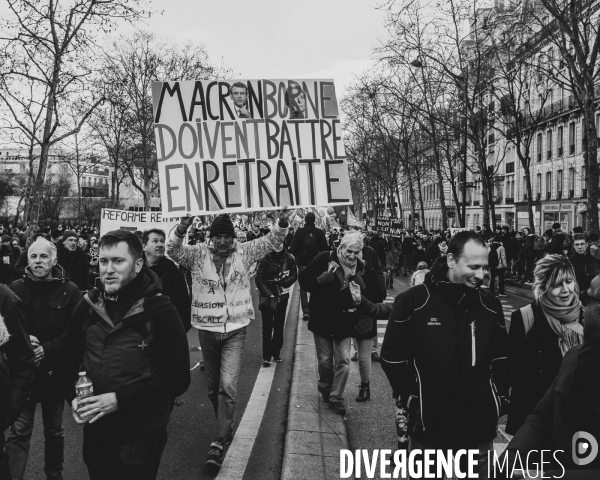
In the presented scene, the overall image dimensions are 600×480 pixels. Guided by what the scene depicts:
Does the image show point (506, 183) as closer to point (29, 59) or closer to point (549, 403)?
point (29, 59)

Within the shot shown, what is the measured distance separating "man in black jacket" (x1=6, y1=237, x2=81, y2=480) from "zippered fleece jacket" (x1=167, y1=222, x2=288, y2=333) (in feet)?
3.01

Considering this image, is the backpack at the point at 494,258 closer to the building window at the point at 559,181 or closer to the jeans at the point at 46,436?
the jeans at the point at 46,436

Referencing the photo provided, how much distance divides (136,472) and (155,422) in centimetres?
24

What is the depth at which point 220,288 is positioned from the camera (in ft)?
16.2

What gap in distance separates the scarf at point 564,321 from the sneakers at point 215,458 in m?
2.52

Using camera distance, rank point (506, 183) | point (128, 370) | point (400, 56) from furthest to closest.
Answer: point (506, 183) < point (400, 56) < point (128, 370)

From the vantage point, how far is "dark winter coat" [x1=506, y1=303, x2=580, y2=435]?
3.30 m

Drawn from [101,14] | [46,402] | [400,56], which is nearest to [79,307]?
[46,402]

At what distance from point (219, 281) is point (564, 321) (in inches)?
104

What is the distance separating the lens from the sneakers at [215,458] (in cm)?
439

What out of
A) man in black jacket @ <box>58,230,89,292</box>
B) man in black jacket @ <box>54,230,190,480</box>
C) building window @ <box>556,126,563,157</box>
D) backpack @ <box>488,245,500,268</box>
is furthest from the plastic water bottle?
building window @ <box>556,126,563,157</box>

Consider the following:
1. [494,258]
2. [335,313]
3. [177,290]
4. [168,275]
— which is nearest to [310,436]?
[335,313]

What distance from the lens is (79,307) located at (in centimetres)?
310

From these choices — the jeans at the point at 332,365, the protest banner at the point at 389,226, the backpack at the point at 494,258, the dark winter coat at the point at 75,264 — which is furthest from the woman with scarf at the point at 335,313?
the protest banner at the point at 389,226
